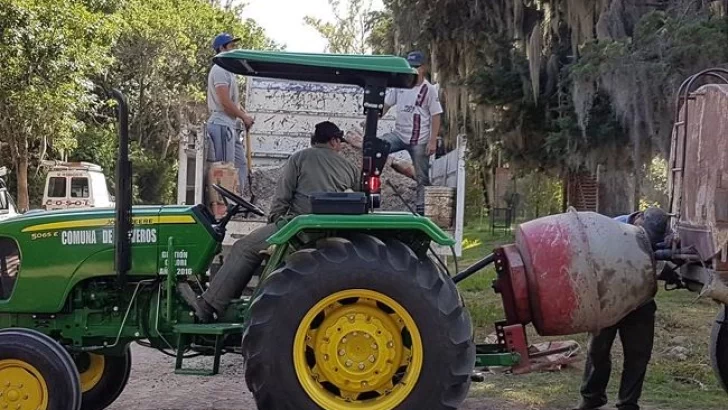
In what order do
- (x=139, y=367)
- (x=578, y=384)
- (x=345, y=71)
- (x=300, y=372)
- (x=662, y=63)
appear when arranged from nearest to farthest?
(x=300, y=372) < (x=345, y=71) < (x=578, y=384) < (x=139, y=367) < (x=662, y=63)

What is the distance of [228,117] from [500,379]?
3583 millimetres

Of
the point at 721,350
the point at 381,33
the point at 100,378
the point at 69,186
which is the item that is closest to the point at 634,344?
the point at 721,350

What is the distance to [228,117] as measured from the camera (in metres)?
8.74

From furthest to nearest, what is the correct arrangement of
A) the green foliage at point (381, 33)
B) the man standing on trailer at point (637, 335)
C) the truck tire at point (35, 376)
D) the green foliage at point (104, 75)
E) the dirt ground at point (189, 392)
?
the green foliage at point (381, 33)
the green foliage at point (104, 75)
the dirt ground at point (189, 392)
the man standing on trailer at point (637, 335)
the truck tire at point (35, 376)

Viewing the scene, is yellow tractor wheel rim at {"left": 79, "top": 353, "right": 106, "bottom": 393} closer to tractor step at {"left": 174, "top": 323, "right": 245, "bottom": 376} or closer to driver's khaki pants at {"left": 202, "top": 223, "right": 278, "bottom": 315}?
tractor step at {"left": 174, "top": 323, "right": 245, "bottom": 376}

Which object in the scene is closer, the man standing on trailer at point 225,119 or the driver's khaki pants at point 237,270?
the driver's khaki pants at point 237,270

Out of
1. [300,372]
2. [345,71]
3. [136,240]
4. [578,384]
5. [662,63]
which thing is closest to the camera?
[300,372]

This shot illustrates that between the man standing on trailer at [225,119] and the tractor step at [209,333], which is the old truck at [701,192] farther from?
the man standing on trailer at [225,119]

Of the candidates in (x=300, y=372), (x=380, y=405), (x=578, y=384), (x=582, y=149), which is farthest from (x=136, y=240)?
(x=582, y=149)

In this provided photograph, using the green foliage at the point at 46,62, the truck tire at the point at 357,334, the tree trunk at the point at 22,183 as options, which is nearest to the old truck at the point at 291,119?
the truck tire at the point at 357,334

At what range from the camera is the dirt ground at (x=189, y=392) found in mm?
6879

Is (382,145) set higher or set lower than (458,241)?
higher

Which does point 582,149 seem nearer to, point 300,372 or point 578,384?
point 578,384

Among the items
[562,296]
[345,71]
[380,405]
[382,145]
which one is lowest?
[380,405]
